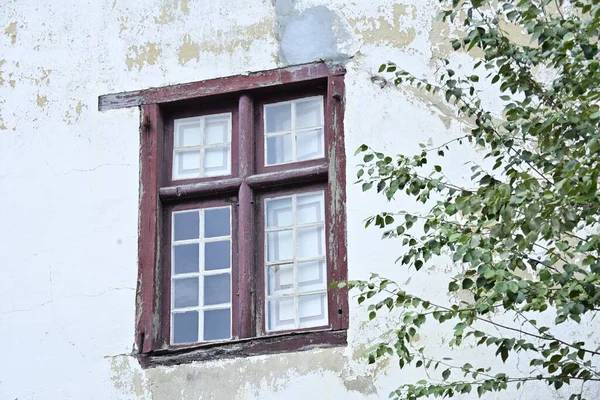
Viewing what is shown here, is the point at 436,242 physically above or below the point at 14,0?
below

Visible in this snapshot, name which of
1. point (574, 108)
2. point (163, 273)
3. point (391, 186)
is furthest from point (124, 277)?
point (574, 108)

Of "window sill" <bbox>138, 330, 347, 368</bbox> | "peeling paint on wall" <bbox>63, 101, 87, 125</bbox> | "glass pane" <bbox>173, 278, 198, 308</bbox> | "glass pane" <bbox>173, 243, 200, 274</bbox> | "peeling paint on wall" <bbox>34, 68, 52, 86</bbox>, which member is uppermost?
"peeling paint on wall" <bbox>34, 68, 52, 86</bbox>

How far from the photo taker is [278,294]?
7.55 meters

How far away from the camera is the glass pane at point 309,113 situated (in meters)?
7.84

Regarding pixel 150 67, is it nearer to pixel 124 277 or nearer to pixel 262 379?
pixel 124 277

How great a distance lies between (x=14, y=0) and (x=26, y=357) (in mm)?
2150

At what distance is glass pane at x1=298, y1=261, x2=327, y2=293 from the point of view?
750cm

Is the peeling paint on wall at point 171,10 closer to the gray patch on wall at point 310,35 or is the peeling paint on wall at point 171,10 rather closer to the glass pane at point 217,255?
the gray patch on wall at point 310,35

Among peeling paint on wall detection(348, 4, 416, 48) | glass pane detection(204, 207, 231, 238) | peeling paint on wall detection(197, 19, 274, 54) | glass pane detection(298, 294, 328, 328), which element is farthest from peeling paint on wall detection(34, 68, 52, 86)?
glass pane detection(298, 294, 328, 328)

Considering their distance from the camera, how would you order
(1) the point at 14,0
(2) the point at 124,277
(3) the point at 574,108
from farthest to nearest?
1. (1) the point at 14,0
2. (2) the point at 124,277
3. (3) the point at 574,108

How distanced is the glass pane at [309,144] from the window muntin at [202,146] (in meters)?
0.39

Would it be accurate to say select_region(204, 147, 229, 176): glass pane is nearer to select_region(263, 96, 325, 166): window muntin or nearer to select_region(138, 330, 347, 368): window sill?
select_region(263, 96, 325, 166): window muntin

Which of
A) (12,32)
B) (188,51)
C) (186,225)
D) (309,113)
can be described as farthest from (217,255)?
(12,32)

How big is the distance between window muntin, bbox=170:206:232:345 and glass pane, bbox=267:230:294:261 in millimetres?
219
